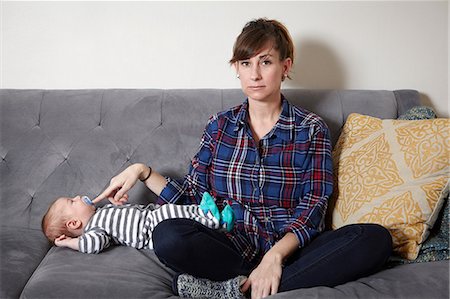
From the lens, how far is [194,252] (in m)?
1.61

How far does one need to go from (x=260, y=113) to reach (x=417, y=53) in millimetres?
893

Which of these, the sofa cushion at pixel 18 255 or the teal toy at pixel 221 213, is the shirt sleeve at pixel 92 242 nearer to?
the sofa cushion at pixel 18 255

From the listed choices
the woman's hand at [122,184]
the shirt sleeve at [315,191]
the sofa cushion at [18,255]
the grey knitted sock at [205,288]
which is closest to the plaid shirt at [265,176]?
the shirt sleeve at [315,191]

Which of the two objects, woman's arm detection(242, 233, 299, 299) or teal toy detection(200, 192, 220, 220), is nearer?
woman's arm detection(242, 233, 299, 299)

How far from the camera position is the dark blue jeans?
1.58m

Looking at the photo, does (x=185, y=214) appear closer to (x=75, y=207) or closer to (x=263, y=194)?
(x=263, y=194)

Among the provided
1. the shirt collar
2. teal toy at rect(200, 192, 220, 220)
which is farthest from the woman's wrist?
the shirt collar

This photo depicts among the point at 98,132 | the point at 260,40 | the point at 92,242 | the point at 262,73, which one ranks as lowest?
the point at 92,242

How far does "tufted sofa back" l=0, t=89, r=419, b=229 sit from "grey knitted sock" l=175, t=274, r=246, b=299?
22.9 inches

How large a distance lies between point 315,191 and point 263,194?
17cm

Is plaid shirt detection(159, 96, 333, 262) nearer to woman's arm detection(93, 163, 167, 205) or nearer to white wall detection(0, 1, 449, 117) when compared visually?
woman's arm detection(93, 163, 167, 205)

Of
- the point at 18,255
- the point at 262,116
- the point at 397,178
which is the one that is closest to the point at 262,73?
the point at 262,116

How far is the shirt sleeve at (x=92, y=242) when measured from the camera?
1.77 m

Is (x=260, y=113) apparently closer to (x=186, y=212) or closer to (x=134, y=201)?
(x=186, y=212)
